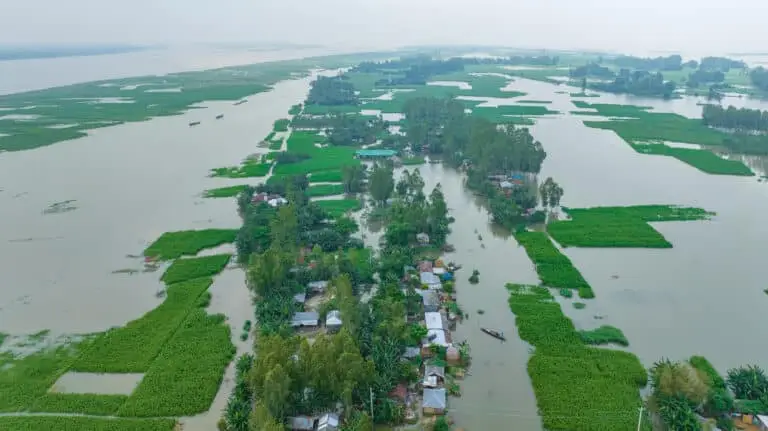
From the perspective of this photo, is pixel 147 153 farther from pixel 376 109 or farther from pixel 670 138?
pixel 670 138

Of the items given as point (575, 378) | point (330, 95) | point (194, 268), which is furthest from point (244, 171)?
point (330, 95)

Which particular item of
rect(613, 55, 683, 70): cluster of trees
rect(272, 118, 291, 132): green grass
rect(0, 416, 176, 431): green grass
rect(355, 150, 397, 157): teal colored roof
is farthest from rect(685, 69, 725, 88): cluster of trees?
rect(0, 416, 176, 431): green grass

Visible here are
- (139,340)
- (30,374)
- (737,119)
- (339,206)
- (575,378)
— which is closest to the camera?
(575,378)

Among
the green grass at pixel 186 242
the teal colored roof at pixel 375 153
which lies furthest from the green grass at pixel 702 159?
the green grass at pixel 186 242

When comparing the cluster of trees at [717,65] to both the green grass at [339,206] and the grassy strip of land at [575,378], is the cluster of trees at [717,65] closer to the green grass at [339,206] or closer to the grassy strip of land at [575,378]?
the green grass at [339,206]

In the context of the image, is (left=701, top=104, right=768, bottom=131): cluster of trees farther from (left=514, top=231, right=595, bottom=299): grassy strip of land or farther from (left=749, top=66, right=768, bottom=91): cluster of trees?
(left=749, top=66, right=768, bottom=91): cluster of trees

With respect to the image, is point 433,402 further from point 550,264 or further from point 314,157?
point 314,157
